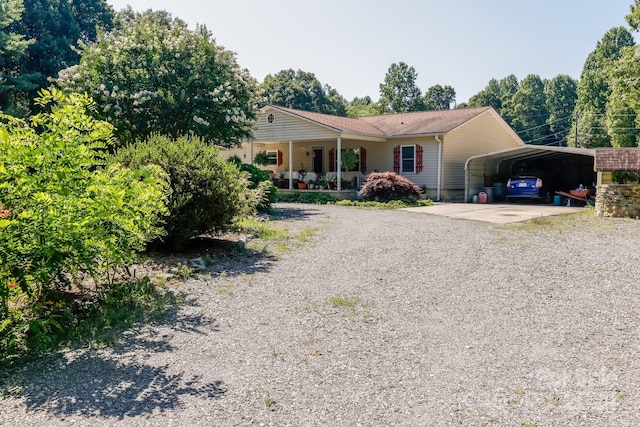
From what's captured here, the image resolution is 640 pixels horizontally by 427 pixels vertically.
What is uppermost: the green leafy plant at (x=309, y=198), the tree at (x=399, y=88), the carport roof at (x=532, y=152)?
the tree at (x=399, y=88)

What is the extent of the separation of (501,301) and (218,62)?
12.4 metres

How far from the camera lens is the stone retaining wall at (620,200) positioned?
42.7 ft

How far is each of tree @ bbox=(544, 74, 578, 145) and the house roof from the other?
156 feet

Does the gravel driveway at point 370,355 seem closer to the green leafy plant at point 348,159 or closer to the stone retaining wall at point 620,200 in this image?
the stone retaining wall at point 620,200

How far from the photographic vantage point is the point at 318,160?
78.2 ft

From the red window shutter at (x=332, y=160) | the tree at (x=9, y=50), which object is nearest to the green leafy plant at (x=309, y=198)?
the red window shutter at (x=332, y=160)

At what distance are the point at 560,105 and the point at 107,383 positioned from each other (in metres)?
75.0

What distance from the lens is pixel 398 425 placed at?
2.93 m

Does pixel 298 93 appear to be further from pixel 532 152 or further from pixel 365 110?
pixel 532 152

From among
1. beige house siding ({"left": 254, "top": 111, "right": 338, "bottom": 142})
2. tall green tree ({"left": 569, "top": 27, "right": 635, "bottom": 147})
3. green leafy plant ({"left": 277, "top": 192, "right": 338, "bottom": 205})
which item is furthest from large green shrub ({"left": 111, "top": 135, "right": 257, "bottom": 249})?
tall green tree ({"left": 569, "top": 27, "right": 635, "bottom": 147})

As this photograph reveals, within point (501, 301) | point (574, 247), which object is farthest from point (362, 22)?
point (501, 301)

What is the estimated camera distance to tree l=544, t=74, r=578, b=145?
63.7 m

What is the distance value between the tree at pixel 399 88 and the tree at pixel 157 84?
43.2 meters

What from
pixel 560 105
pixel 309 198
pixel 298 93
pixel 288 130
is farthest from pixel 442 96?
pixel 309 198
